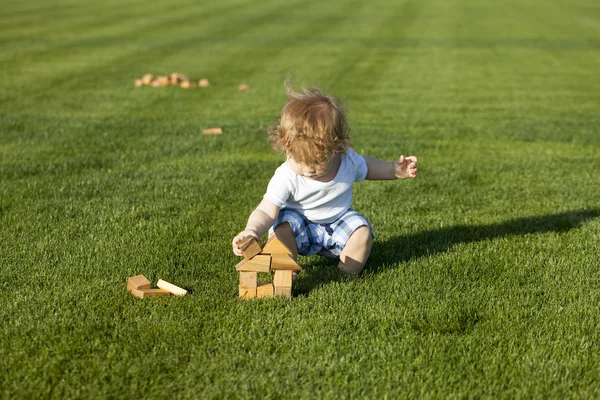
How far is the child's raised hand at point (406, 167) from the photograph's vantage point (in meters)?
4.33

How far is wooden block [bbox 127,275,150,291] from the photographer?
384 centimetres

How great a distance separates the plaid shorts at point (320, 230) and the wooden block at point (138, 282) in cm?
84

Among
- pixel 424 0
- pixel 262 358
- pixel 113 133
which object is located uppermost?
pixel 262 358

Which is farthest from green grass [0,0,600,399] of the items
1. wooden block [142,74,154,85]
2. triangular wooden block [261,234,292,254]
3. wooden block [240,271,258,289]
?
wooden block [142,74,154,85]

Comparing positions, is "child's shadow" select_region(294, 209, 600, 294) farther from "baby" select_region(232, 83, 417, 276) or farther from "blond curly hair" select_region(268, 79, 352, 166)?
"blond curly hair" select_region(268, 79, 352, 166)

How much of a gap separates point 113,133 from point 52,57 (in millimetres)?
7421

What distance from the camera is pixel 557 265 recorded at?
4453 millimetres

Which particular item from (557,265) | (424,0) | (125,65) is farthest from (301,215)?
(424,0)

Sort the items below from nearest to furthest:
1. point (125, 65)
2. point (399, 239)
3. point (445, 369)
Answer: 1. point (445, 369)
2. point (399, 239)
3. point (125, 65)

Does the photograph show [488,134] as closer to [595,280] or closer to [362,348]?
[595,280]

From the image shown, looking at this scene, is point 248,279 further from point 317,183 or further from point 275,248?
point 317,183

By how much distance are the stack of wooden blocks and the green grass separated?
106 mm

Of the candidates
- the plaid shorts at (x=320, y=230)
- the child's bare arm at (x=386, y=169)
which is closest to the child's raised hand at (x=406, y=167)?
the child's bare arm at (x=386, y=169)

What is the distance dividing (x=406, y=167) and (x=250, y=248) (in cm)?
122
